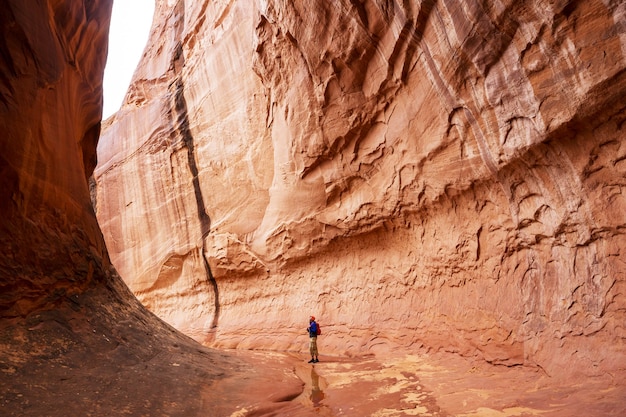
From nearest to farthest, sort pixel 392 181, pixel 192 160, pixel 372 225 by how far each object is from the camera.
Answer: pixel 392 181 → pixel 372 225 → pixel 192 160

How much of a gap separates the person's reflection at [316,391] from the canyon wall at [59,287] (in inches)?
44.1

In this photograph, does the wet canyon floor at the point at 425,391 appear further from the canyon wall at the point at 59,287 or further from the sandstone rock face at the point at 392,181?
the canyon wall at the point at 59,287

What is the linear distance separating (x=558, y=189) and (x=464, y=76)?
7.30 ft

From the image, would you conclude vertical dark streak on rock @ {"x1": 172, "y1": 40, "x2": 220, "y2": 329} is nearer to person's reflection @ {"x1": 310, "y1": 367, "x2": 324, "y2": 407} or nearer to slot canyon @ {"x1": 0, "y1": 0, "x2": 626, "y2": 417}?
slot canyon @ {"x1": 0, "y1": 0, "x2": 626, "y2": 417}

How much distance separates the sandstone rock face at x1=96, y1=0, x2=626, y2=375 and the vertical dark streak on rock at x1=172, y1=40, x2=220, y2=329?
7cm

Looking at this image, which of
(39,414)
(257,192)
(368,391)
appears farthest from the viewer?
(257,192)

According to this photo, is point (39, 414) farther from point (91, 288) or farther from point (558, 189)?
point (558, 189)

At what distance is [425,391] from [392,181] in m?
4.39

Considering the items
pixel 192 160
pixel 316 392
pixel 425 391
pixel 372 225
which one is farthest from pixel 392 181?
pixel 192 160

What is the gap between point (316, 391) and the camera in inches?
249

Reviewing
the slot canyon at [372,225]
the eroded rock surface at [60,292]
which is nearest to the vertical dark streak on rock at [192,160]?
the slot canyon at [372,225]

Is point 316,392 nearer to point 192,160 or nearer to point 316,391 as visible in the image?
point 316,391

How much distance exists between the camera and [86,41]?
7988mm

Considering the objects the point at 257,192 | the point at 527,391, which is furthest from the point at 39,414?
the point at 257,192
